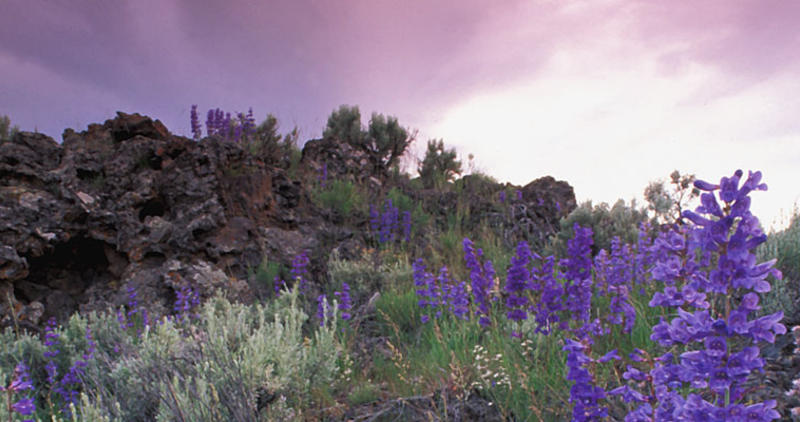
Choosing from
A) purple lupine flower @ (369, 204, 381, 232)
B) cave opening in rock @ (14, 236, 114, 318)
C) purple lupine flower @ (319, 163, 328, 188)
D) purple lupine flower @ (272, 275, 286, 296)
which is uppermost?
purple lupine flower @ (319, 163, 328, 188)

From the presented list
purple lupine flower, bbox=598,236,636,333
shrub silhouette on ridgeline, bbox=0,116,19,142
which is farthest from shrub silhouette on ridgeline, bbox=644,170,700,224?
shrub silhouette on ridgeline, bbox=0,116,19,142

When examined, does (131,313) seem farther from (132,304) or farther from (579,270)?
(579,270)

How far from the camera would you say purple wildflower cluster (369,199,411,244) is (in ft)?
26.5

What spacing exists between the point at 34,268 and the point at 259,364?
17.0ft

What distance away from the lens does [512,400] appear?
277 centimetres

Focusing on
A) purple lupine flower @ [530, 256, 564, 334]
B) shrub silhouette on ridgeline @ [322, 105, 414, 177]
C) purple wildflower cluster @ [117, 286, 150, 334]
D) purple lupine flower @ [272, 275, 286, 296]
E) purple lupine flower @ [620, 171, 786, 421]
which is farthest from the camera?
shrub silhouette on ridgeline @ [322, 105, 414, 177]

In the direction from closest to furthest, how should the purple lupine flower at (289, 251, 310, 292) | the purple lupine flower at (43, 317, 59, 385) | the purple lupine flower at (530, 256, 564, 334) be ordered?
the purple lupine flower at (530, 256, 564, 334), the purple lupine flower at (43, 317, 59, 385), the purple lupine flower at (289, 251, 310, 292)

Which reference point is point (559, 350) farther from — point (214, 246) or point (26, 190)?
point (26, 190)

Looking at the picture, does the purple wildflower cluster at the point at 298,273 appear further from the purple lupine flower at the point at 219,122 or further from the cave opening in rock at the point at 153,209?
the purple lupine flower at the point at 219,122

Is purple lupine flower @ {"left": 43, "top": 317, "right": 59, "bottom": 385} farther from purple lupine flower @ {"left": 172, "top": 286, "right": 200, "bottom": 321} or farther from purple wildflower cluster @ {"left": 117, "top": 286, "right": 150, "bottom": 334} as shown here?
purple lupine flower @ {"left": 172, "top": 286, "right": 200, "bottom": 321}

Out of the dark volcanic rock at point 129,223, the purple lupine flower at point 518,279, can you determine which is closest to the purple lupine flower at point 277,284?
the dark volcanic rock at point 129,223

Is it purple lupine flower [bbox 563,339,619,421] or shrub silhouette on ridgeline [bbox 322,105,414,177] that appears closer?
purple lupine flower [bbox 563,339,619,421]

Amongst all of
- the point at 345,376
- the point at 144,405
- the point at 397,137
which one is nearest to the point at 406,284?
the point at 345,376

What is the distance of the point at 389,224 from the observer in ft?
26.5
